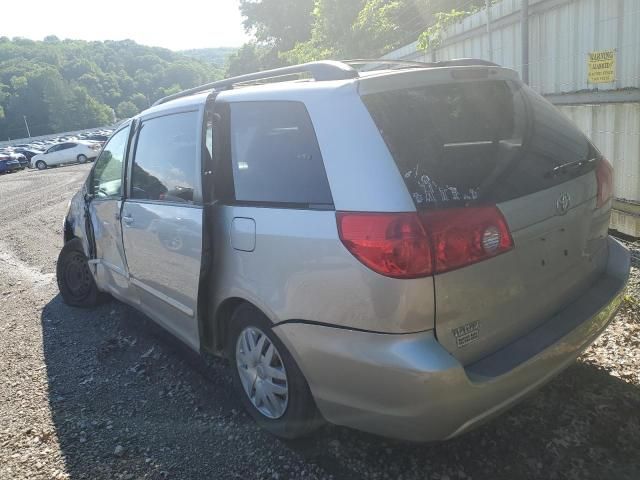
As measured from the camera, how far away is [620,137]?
4988 mm

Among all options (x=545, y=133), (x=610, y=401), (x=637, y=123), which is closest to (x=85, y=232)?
(x=545, y=133)

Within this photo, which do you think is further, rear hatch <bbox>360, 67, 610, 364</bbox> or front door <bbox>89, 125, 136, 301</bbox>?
front door <bbox>89, 125, 136, 301</bbox>

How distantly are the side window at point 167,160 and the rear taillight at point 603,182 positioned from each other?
2.13 metres

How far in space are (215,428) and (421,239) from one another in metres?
1.73

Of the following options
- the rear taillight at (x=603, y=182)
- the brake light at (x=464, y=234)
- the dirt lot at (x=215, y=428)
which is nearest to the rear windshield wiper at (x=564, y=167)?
the rear taillight at (x=603, y=182)

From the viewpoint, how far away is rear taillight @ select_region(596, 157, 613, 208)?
274 centimetres

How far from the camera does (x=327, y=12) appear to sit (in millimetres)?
17547

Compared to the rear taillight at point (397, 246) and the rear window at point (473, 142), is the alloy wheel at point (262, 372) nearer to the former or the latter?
the rear taillight at point (397, 246)

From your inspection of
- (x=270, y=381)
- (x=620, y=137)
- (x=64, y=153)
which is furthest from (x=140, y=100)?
(x=270, y=381)

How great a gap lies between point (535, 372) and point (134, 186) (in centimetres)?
289

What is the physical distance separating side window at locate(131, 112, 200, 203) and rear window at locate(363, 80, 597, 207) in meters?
1.29

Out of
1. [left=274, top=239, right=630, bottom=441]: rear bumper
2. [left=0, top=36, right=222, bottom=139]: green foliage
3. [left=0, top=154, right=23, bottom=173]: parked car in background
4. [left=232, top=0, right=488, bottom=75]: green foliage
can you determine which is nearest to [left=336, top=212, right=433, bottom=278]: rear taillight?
[left=274, top=239, right=630, bottom=441]: rear bumper

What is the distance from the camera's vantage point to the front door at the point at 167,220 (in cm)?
302

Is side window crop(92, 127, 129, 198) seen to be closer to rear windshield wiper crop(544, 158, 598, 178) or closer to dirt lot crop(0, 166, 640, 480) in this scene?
dirt lot crop(0, 166, 640, 480)
